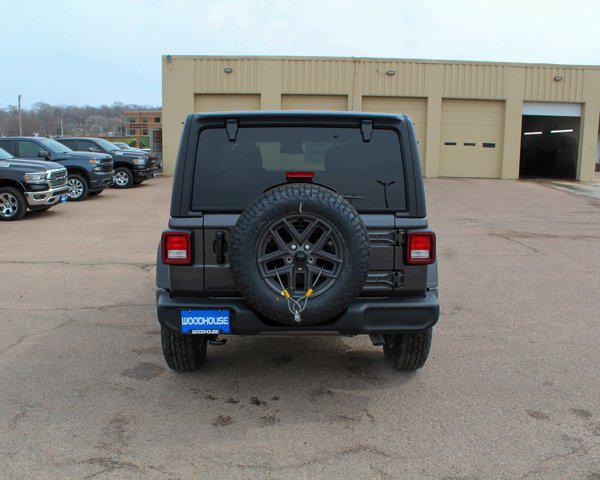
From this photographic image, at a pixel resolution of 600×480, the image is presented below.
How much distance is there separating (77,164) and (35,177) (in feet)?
13.3

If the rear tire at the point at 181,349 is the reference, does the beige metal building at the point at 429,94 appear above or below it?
above

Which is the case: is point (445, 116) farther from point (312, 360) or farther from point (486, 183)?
point (312, 360)

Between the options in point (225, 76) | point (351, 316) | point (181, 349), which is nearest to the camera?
point (351, 316)

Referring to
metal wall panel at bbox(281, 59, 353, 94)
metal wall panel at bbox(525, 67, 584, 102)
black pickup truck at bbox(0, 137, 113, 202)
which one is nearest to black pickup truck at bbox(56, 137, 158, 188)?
black pickup truck at bbox(0, 137, 113, 202)

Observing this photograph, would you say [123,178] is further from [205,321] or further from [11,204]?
[205,321]

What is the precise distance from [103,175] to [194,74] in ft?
33.1

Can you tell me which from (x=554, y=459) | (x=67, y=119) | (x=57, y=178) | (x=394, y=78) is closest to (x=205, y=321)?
(x=554, y=459)

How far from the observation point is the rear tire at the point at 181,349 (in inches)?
173

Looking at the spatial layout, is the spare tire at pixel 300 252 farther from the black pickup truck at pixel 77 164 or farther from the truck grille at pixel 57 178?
the black pickup truck at pixel 77 164

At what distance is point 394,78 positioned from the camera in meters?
26.6

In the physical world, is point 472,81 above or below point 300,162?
above

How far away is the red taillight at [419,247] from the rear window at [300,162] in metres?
0.23

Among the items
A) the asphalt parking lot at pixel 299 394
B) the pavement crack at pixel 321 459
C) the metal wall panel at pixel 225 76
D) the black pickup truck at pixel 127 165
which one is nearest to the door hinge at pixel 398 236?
the asphalt parking lot at pixel 299 394

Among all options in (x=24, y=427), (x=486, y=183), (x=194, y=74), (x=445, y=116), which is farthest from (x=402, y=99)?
(x=24, y=427)
